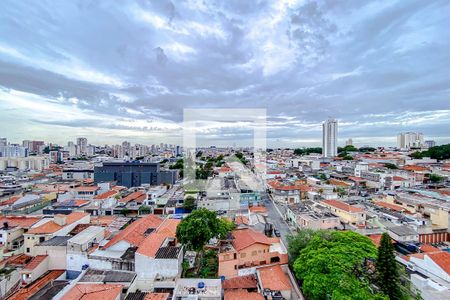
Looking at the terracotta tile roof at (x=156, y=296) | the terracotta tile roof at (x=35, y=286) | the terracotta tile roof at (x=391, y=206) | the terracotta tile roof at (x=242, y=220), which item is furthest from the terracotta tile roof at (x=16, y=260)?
the terracotta tile roof at (x=391, y=206)

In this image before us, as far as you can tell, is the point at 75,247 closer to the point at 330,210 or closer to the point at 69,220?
the point at 69,220

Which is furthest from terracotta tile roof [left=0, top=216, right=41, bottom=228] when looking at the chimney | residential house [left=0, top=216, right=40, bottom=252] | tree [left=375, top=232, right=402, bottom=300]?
tree [left=375, top=232, right=402, bottom=300]

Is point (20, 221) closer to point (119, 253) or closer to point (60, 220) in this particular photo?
point (60, 220)

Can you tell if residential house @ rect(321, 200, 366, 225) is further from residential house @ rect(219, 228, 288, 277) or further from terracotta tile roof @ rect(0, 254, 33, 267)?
terracotta tile roof @ rect(0, 254, 33, 267)

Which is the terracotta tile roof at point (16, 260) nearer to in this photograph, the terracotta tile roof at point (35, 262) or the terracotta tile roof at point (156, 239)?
the terracotta tile roof at point (35, 262)

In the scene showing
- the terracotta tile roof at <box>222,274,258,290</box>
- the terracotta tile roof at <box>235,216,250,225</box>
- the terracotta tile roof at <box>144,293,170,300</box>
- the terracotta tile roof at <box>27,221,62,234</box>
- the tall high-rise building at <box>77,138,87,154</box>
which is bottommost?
the terracotta tile roof at <box>222,274,258,290</box>
